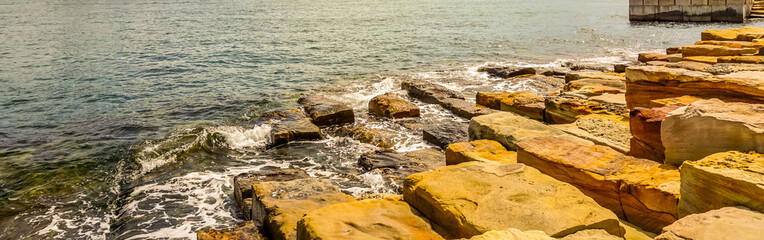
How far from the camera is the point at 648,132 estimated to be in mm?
6328

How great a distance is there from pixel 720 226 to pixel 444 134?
27.2ft

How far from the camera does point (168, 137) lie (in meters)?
13.2

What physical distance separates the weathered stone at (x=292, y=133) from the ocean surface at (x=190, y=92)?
0.32 metres

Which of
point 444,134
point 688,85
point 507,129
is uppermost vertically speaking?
point 688,85

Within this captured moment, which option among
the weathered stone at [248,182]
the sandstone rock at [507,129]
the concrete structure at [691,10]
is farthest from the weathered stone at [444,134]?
the concrete structure at [691,10]

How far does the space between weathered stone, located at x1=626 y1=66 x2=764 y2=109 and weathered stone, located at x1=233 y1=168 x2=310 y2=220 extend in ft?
20.2

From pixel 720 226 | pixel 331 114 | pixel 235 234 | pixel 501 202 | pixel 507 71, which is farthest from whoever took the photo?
pixel 507 71

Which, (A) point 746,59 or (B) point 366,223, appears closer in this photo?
(B) point 366,223

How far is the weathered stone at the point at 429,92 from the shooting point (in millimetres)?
16031

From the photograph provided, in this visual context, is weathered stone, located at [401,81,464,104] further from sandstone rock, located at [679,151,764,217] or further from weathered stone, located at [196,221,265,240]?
sandstone rock, located at [679,151,764,217]

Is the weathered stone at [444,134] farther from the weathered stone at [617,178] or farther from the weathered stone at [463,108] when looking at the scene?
the weathered stone at [617,178]

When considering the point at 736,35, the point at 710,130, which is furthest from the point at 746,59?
the point at 710,130

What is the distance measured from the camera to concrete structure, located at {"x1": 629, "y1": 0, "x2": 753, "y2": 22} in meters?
36.9

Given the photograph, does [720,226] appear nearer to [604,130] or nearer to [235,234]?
[604,130]
